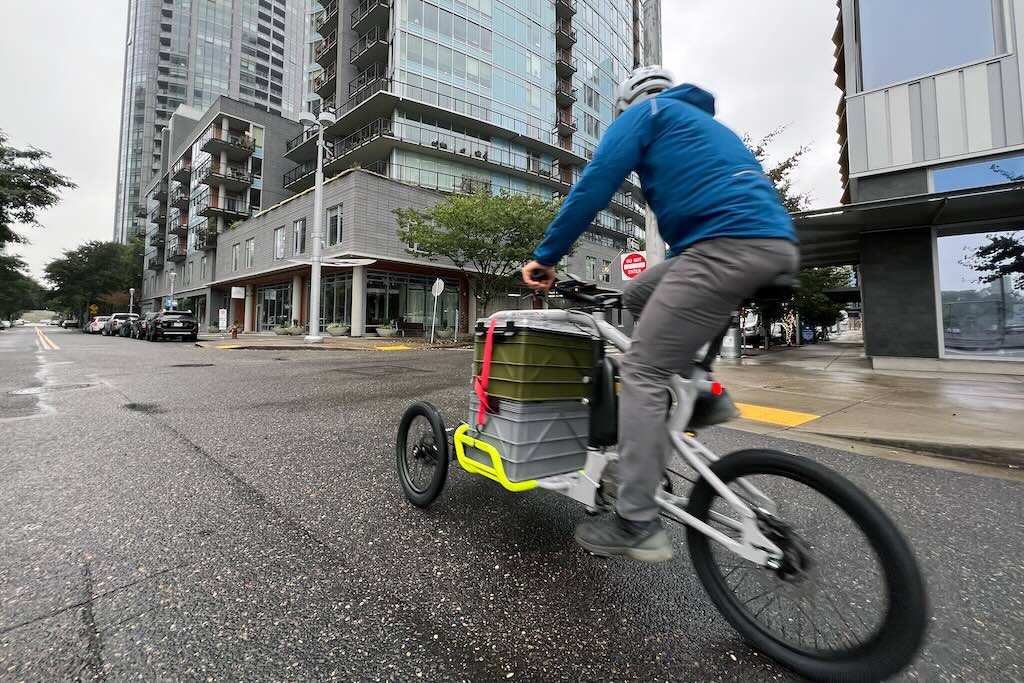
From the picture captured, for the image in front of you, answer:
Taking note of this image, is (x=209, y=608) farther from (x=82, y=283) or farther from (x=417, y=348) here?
→ (x=82, y=283)

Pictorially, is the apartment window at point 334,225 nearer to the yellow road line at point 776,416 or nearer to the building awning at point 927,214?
the building awning at point 927,214

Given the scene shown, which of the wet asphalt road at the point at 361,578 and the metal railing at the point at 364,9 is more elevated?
the metal railing at the point at 364,9

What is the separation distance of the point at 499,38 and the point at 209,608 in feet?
126

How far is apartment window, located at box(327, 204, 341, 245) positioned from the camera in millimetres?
24609

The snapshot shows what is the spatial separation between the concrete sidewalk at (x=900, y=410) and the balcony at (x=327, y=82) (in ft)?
114

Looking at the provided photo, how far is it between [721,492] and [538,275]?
1.14m

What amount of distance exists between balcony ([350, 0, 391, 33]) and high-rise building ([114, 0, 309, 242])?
2457 inches

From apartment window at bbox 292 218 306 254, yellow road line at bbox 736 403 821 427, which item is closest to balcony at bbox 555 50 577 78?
apartment window at bbox 292 218 306 254

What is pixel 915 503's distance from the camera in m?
2.70

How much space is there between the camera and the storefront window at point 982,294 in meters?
8.73

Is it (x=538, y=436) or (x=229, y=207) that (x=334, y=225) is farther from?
(x=538, y=436)

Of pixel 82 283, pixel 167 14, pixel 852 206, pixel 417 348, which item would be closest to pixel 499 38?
pixel 417 348

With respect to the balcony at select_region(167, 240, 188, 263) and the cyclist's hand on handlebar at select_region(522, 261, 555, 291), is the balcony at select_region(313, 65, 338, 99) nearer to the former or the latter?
the balcony at select_region(167, 240, 188, 263)

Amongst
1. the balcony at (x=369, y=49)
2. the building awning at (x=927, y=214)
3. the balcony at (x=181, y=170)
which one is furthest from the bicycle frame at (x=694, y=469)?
the balcony at (x=181, y=170)
